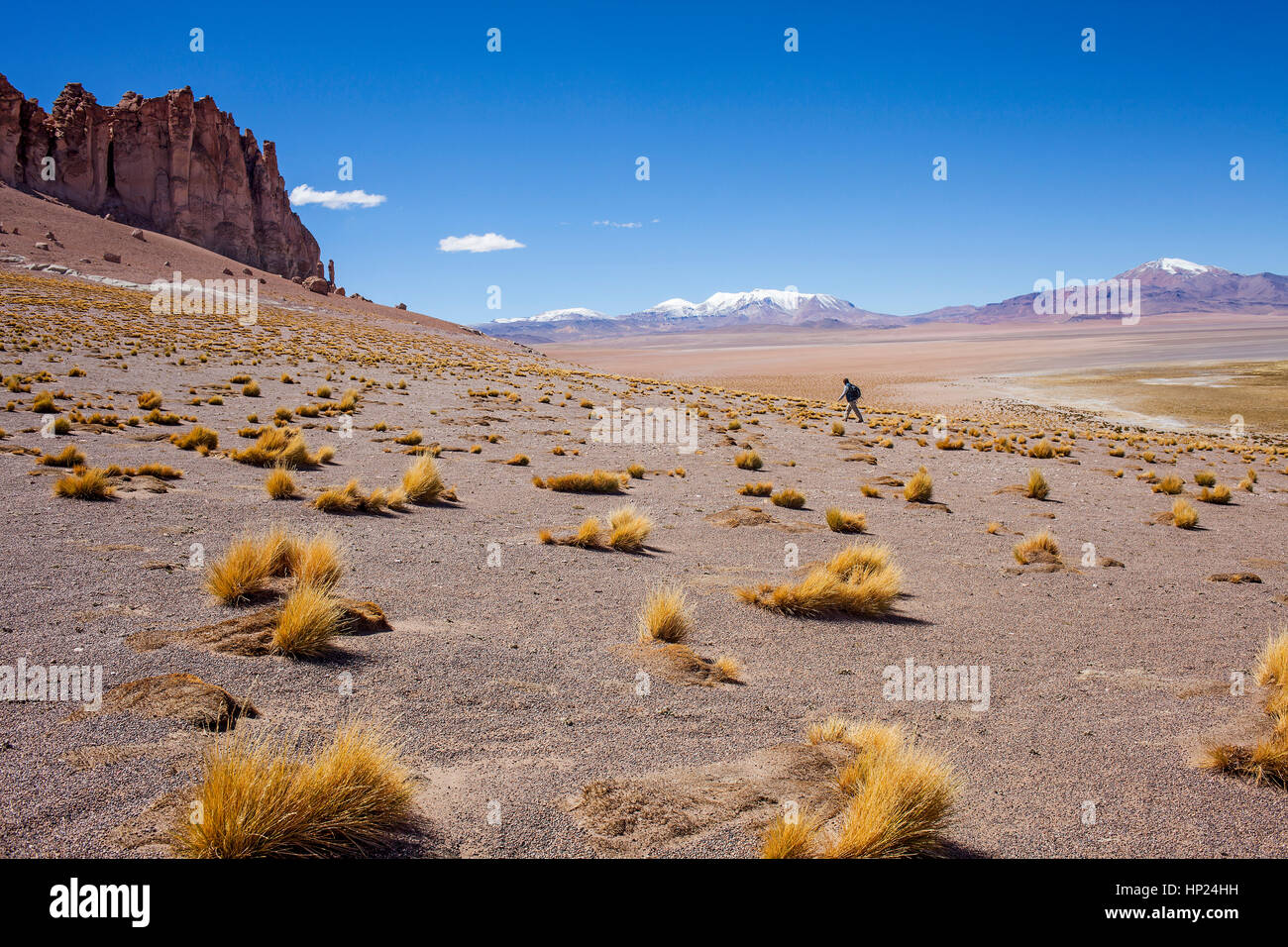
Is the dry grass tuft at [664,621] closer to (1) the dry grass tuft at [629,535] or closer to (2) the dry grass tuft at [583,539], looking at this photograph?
(1) the dry grass tuft at [629,535]

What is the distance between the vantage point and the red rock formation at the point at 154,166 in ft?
275

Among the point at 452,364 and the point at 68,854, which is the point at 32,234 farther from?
the point at 68,854

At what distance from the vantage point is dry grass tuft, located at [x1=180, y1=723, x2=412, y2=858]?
279cm

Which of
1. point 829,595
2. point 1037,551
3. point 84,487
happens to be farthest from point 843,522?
point 84,487

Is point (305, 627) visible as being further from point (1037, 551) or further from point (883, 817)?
point (1037, 551)

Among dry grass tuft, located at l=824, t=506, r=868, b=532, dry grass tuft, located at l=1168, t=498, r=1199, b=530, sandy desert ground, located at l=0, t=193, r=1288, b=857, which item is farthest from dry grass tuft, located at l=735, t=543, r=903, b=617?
dry grass tuft, located at l=1168, t=498, r=1199, b=530

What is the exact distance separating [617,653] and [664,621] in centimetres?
52

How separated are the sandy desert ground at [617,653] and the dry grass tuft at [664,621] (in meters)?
0.17

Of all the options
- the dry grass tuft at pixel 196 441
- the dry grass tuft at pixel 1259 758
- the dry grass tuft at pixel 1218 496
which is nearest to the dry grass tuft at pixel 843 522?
the dry grass tuft at pixel 1259 758

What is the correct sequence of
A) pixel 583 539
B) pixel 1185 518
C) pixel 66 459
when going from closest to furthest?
1. pixel 583 539
2. pixel 66 459
3. pixel 1185 518

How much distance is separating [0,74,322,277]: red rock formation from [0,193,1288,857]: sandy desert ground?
95756mm

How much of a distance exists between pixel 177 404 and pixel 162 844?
59.6 feet

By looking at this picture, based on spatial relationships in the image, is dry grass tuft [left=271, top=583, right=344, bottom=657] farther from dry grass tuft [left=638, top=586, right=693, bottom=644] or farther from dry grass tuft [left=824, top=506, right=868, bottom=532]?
dry grass tuft [left=824, top=506, right=868, bottom=532]

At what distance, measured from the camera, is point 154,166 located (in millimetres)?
93312
